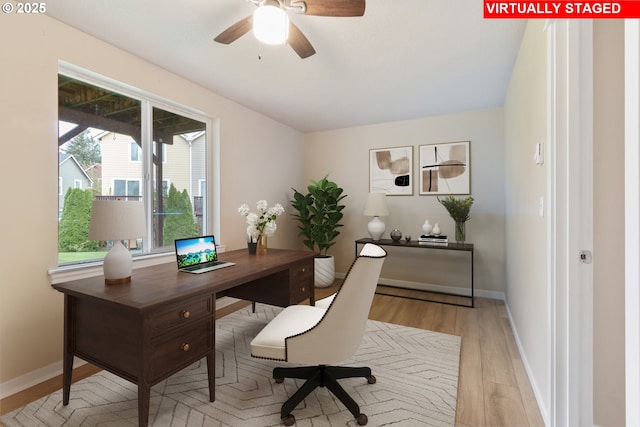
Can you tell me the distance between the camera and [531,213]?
1780 millimetres

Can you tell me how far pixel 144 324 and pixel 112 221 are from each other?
611 millimetres

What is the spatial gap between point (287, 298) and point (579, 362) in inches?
68.3

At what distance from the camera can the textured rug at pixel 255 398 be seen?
1.45m

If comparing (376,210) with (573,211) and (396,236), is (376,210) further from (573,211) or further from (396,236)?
(573,211)

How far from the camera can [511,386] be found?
67.5 inches

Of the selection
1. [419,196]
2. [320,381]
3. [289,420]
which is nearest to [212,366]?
[289,420]

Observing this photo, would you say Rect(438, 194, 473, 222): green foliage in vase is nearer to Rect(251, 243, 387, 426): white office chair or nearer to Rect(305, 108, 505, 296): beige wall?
Rect(305, 108, 505, 296): beige wall

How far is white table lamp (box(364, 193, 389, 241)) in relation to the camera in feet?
11.9

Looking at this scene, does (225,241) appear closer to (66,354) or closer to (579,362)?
(66,354)

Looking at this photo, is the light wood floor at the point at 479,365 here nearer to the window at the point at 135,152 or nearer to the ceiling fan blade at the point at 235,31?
the window at the point at 135,152

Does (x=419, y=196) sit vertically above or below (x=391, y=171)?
below

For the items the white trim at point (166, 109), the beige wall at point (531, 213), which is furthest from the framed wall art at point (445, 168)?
the white trim at point (166, 109)

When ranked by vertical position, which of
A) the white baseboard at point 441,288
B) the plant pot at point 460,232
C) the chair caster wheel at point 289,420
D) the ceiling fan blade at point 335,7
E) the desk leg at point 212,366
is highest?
the ceiling fan blade at point 335,7

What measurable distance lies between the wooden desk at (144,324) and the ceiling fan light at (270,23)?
1.40m
